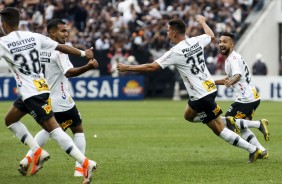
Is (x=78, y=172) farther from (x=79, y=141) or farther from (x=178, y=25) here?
(x=178, y=25)

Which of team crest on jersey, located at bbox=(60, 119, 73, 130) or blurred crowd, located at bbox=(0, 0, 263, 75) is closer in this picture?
team crest on jersey, located at bbox=(60, 119, 73, 130)

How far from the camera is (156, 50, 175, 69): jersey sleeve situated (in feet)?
44.7

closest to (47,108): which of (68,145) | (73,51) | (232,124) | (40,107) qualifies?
(40,107)

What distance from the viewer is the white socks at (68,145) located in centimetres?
1140

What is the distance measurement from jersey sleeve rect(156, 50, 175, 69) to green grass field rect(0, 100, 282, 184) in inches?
68.4

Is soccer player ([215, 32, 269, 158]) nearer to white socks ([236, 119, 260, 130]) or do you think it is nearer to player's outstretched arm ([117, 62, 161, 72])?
white socks ([236, 119, 260, 130])

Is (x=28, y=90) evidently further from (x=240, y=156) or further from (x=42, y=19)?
(x=42, y=19)

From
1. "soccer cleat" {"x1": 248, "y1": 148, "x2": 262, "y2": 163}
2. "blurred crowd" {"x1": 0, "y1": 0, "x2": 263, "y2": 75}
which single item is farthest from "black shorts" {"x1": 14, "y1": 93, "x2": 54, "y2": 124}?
"blurred crowd" {"x1": 0, "y1": 0, "x2": 263, "y2": 75}

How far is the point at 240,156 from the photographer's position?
609 inches

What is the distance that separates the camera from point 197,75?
14.1 meters

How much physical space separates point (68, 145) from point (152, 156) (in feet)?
13.8

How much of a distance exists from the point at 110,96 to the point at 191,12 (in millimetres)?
6067

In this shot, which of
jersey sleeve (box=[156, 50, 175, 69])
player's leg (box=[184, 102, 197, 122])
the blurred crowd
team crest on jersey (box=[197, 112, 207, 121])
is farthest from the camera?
the blurred crowd

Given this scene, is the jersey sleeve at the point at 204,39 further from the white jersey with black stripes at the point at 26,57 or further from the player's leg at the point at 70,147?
the player's leg at the point at 70,147
